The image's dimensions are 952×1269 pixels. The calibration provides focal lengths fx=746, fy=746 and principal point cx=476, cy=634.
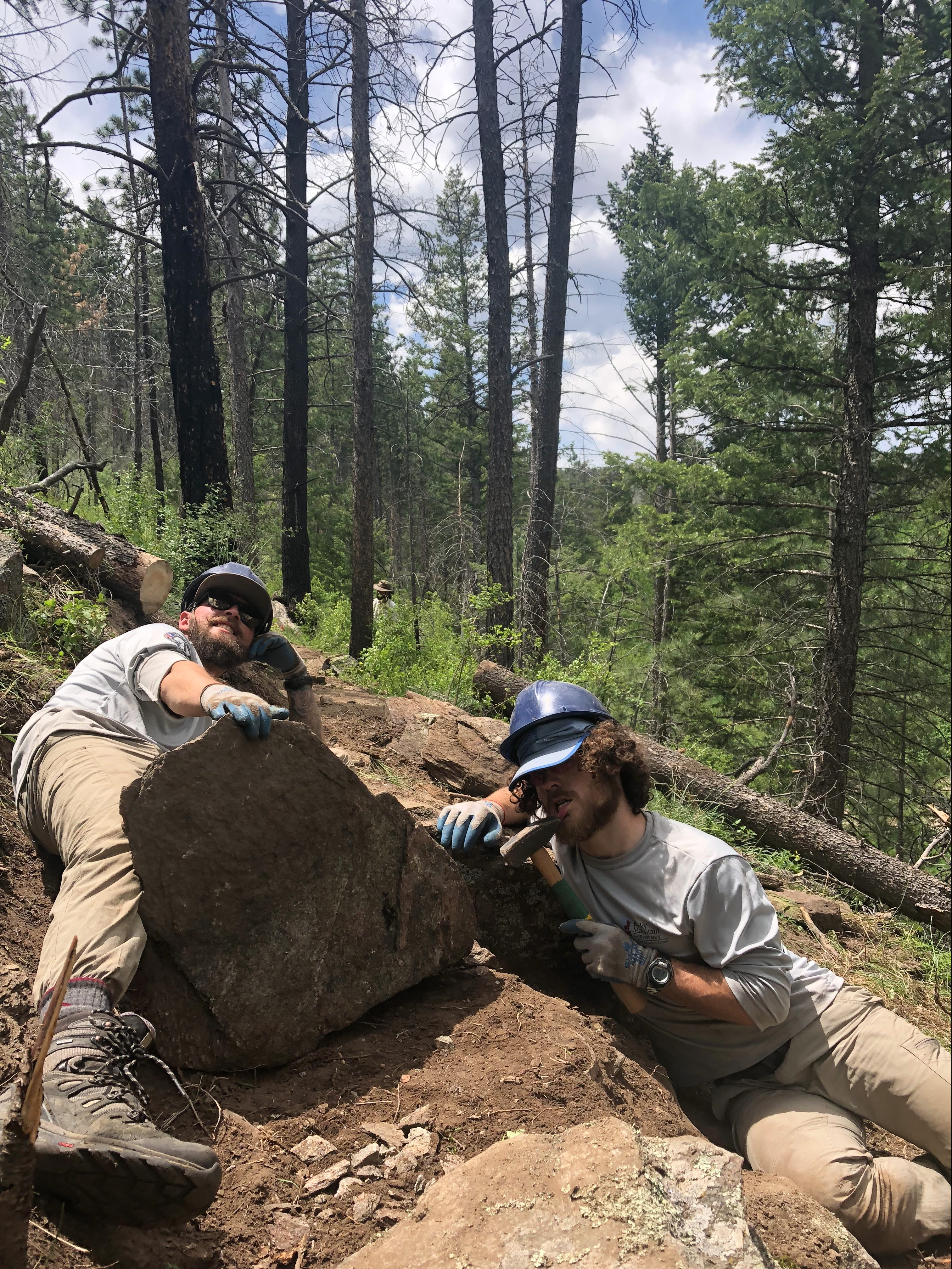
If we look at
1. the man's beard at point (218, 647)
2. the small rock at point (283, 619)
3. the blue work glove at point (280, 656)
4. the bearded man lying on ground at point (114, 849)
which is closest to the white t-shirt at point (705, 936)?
the bearded man lying on ground at point (114, 849)

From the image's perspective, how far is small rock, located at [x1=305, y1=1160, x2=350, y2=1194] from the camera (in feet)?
5.87

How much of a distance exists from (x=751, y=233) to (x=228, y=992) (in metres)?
2.32

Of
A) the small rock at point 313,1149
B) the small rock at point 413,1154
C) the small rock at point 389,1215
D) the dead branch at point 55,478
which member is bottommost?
the small rock at point 313,1149

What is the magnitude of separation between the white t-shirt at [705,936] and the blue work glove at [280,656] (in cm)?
208

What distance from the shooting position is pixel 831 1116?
1.28 meters

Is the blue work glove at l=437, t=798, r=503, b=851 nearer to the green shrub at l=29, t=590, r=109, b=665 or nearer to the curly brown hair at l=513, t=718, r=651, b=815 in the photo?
the curly brown hair at l=513, t=718, r=651, b=815

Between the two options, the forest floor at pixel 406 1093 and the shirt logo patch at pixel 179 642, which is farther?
the shirt logo patch at pixel 179 642

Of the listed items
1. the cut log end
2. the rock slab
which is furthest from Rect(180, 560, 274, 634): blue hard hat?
the cut log end

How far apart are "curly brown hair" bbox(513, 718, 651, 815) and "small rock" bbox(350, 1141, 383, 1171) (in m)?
0.96

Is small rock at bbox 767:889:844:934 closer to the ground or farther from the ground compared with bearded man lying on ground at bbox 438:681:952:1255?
closer to the ground

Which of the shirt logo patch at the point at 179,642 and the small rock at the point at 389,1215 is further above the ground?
the shirt logo patch at the point at 179,642

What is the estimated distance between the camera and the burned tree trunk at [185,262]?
23.5 ft

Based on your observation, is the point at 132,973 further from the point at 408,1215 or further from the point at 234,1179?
the point at 408,1215

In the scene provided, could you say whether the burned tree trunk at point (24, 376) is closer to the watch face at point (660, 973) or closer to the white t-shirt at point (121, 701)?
the white t-shirt at point (121, 701)
